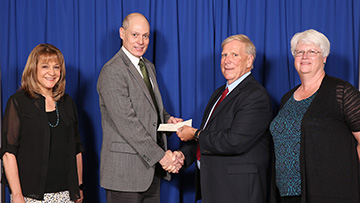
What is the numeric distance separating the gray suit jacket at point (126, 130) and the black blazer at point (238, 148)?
0.38m

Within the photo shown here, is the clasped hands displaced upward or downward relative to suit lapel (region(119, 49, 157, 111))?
downward

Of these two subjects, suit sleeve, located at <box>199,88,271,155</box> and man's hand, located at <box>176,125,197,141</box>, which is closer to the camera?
suit sleeve, located at <box>199,88,271,155</box>

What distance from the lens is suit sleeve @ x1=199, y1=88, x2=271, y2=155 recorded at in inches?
83.4

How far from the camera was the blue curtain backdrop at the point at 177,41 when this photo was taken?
2.96m

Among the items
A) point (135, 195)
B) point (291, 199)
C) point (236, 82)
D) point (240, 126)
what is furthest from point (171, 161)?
point (291, 199)

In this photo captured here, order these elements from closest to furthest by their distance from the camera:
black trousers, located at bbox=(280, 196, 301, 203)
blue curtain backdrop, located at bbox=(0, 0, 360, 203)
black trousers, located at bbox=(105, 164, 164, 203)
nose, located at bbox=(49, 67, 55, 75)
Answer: black trousers, located at bbox=(280, 196, 301, 203) < nose, located at bbox=(49, 67, 55, 75) < black trousers, located at bbox=(105, 164, 164, 203) < blue curtain backdrop, located at bbox=(0, 0, 360, 203)

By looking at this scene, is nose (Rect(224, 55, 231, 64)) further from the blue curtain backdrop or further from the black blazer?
the blue curtain backdrop

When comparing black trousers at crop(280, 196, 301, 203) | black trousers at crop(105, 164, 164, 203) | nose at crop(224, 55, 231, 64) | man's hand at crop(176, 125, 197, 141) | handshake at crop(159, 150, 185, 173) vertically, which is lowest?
black trousers at crop(105, 164, 164, 203)

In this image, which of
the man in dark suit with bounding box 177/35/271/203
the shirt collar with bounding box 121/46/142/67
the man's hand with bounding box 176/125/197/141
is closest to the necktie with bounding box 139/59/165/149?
the shirt collar with bounding box 121/46/142/67

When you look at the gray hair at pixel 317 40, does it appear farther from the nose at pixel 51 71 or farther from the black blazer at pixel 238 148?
the nose at pixel 51 71

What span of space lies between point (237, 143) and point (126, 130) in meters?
0.72

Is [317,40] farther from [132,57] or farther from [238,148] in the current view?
[132,57]

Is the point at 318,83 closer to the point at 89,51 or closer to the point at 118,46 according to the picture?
the point at 118,46

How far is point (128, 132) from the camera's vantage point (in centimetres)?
229
